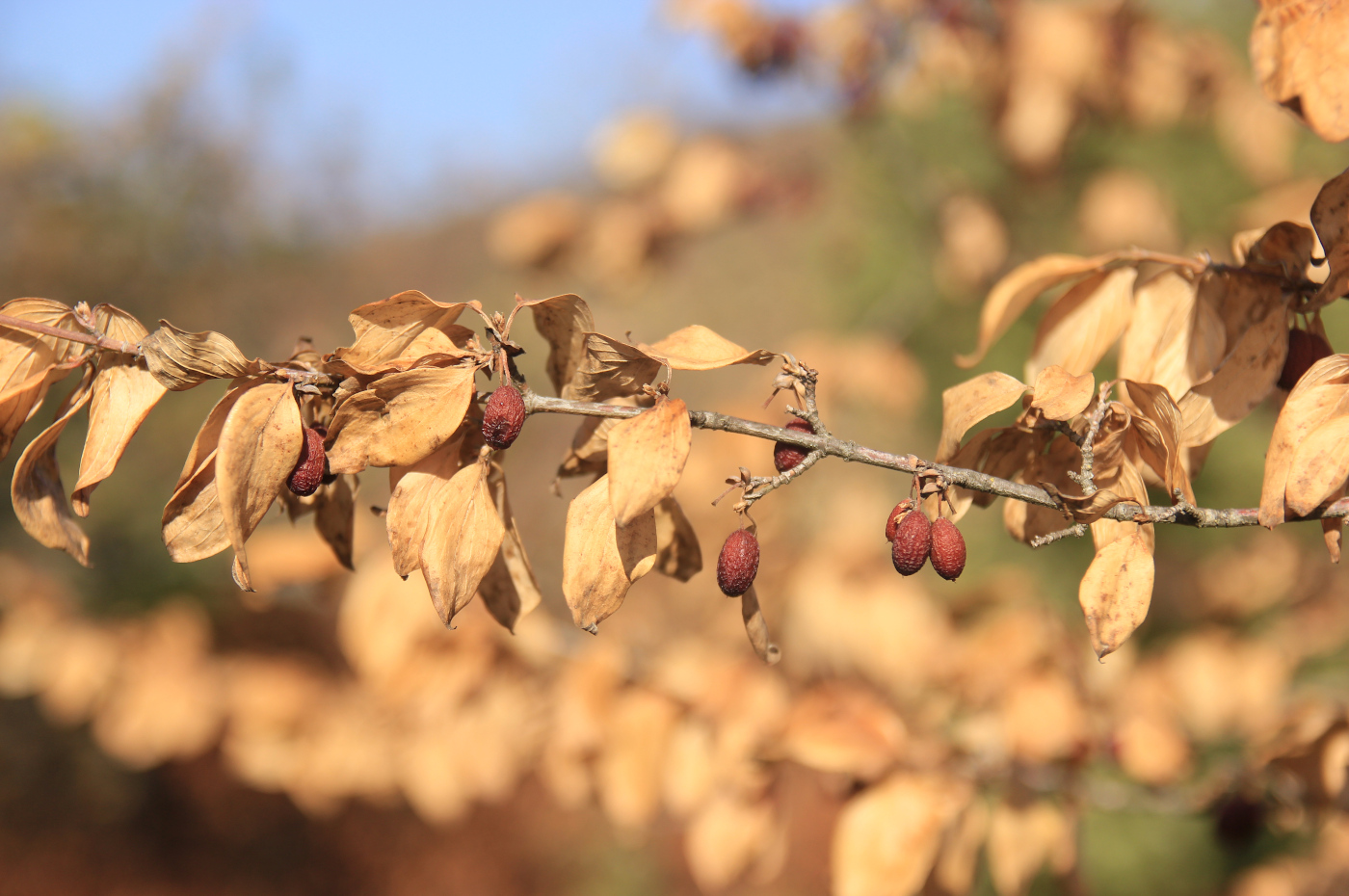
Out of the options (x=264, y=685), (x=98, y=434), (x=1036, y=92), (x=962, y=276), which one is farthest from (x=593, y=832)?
(x=98, y=434)

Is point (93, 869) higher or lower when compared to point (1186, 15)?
lower

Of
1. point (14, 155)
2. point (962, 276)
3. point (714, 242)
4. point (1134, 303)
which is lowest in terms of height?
point (1134, 303)

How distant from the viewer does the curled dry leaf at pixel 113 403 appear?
315 millimetres

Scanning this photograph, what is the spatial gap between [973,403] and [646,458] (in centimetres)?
13

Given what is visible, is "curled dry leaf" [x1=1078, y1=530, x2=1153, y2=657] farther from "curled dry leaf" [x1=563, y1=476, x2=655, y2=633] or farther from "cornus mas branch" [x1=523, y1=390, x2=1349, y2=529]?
"curled dry leaf" [x1=563, y1=476, x2=655, y2=633]

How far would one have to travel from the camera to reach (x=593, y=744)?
2.41 ft

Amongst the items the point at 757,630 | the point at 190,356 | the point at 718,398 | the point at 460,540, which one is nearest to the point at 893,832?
the point at 757,630

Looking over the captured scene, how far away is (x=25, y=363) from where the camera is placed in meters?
0.33

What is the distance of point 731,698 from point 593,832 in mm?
2198

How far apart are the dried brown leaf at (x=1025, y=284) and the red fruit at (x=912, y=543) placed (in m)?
0.11

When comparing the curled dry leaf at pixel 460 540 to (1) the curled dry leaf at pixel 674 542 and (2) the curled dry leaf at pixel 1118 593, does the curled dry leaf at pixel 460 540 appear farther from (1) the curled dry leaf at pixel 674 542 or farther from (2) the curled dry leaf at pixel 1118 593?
(2) the curled dry leaf at pixel 1118 593

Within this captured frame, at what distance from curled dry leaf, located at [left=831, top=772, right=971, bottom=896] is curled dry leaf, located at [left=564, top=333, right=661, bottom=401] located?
1.14ft

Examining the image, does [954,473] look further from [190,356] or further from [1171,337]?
[190,356]

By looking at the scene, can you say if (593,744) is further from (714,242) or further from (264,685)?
(714,242)
